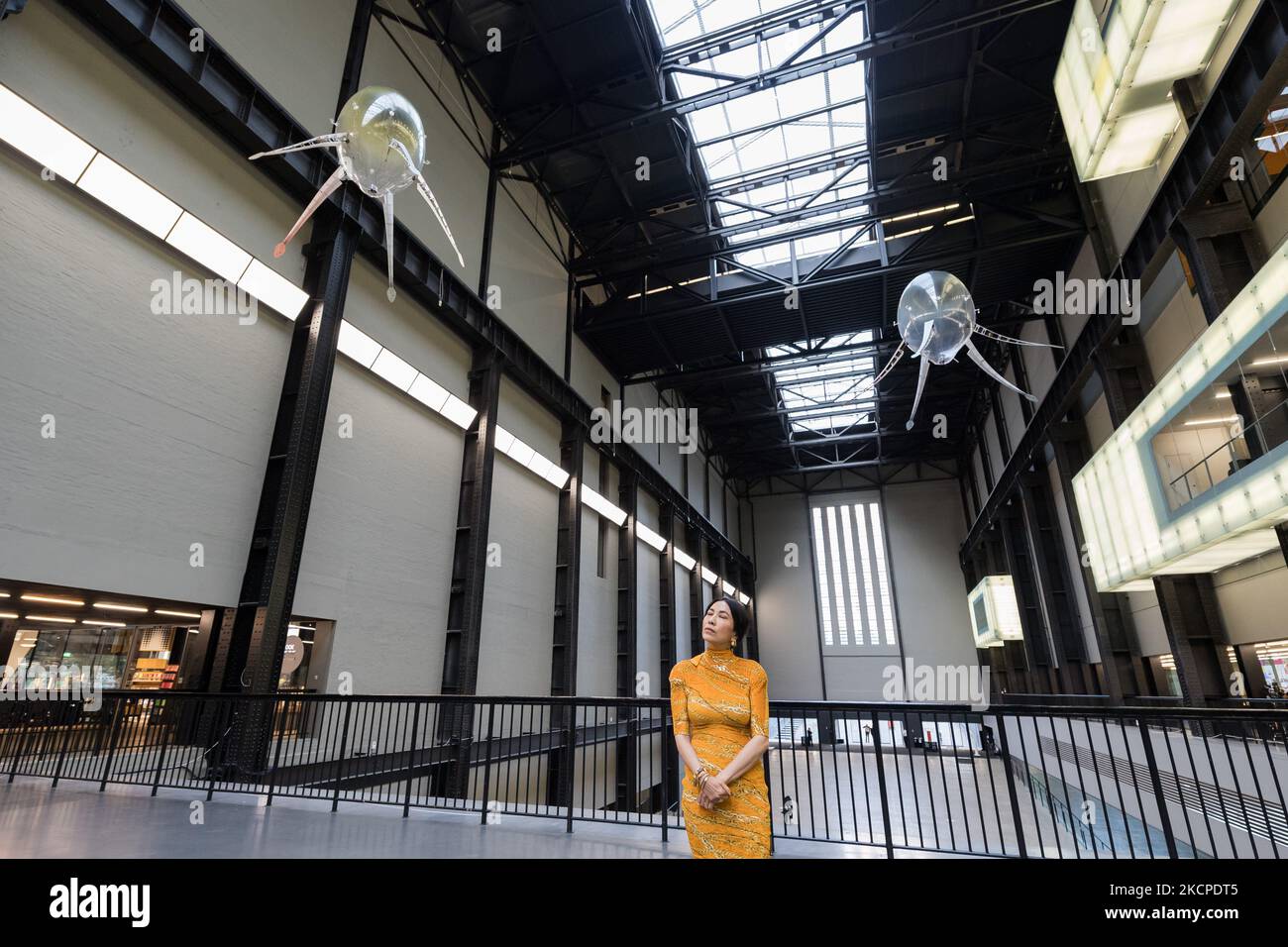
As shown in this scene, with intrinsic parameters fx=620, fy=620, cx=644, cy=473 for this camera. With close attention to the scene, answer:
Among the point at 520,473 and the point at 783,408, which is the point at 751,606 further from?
the point at 520,473

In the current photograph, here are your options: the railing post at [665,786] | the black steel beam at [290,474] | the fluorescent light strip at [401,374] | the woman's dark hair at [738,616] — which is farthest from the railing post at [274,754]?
the fluorescent light strip at [401,374]

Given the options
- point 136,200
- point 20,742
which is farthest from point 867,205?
point 20,742

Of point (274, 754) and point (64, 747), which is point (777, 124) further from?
point (64, 747)

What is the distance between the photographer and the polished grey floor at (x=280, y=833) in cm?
604

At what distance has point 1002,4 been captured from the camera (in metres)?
15.3

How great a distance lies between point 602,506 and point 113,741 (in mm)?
18273

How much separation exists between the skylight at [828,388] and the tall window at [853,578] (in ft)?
26.8

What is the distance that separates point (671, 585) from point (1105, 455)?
20.3 metres

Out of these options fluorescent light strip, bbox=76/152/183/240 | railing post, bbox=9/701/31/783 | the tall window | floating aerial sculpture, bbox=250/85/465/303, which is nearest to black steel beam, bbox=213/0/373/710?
railing post, bbox=9/701/31/783

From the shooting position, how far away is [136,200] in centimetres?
1007

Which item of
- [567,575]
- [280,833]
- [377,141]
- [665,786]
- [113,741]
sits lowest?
[280,833]

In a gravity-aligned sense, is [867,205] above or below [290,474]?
above

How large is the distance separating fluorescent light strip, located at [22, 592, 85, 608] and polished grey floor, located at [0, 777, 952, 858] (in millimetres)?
2657

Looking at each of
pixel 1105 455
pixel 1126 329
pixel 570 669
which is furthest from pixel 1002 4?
pixel 570 669
